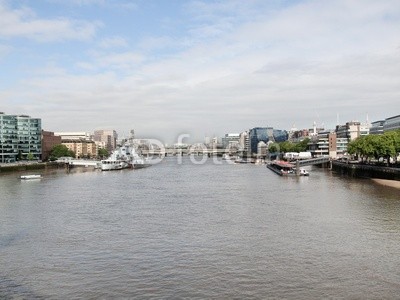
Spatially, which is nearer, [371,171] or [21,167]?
[371,171]

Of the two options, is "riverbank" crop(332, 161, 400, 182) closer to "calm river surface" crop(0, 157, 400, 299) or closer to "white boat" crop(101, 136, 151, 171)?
"calm river surface" crop(0, 157, 400, 299)

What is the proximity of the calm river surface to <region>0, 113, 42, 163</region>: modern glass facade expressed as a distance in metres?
79.0

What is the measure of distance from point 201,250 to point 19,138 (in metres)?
104

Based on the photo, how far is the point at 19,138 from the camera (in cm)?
11369

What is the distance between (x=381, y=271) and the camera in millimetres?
16875

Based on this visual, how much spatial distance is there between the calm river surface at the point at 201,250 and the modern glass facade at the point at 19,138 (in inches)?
3109

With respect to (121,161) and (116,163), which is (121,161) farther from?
(116,163)

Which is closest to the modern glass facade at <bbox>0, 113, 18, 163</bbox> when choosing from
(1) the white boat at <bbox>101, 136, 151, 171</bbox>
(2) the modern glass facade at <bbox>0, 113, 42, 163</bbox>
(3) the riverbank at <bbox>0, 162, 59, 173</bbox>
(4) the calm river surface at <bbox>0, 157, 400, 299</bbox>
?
(2) the modern glass facade at <bbox>0, 113, 42, 163</bbox>

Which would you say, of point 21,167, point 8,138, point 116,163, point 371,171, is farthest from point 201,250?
point 8,138

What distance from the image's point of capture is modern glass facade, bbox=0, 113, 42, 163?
10806cm

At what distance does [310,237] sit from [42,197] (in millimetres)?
26275

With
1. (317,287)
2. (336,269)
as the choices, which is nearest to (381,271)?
(336,269)

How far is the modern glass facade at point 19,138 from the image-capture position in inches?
4254

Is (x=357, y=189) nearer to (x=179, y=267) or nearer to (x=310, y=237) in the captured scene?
(x=310, y=237)
